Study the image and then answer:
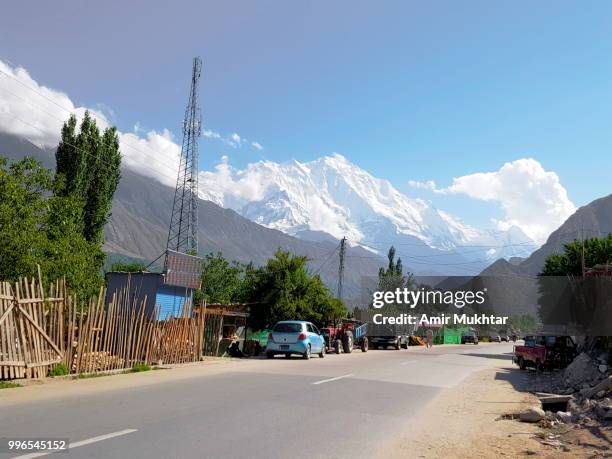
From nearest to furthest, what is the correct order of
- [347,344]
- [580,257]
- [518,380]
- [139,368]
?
[139,368], [518,380], [347,344], [580,257]

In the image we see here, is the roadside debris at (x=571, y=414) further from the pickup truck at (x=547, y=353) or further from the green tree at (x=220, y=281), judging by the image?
the green tree at (x=220, y=281)

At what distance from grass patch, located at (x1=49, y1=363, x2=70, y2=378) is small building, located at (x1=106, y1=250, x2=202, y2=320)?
11865 mm

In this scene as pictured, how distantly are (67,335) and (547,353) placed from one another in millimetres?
19700

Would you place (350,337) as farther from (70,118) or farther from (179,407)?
(179,407)

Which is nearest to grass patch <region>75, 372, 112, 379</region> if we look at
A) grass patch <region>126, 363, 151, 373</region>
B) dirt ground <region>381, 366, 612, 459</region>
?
grass patch <region>126, 363, 151, 373</region>

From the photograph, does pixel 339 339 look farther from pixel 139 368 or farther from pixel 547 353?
pixel 139 368

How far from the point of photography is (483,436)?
8.43m

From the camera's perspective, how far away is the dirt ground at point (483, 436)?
23.6 ft

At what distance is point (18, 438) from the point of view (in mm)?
6684

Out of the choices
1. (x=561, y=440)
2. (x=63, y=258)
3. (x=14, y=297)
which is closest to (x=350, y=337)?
(x=63, y=258)

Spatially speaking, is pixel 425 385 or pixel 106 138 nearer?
pixel 425 385

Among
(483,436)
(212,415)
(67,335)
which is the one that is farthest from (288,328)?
(483,436)

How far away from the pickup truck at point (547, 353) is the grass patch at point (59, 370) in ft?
62.9

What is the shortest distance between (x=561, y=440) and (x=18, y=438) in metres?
7.44
